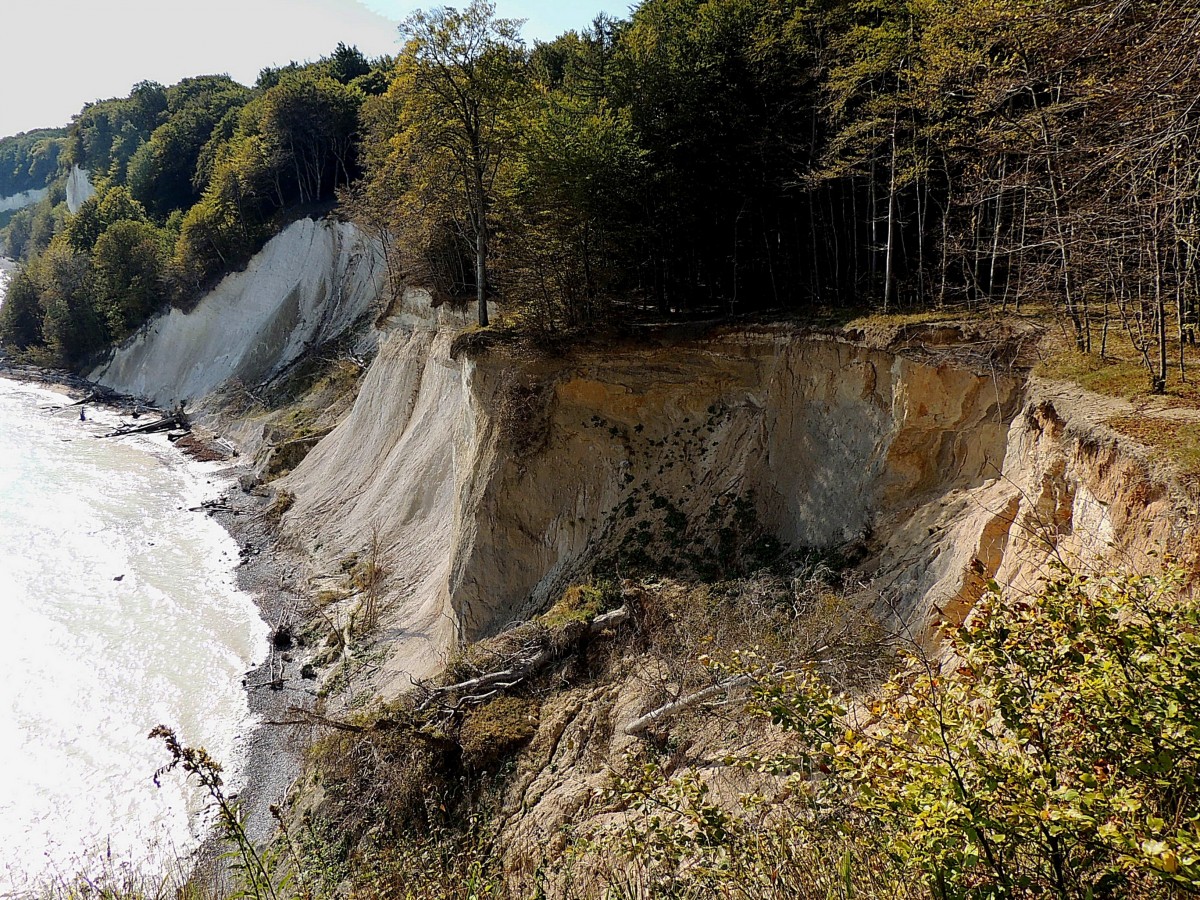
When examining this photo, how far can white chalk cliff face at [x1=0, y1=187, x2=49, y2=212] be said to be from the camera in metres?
112

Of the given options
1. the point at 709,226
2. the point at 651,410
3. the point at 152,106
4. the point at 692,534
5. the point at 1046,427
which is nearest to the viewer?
the point at 1046,427

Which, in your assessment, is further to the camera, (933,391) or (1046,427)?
(933,391)

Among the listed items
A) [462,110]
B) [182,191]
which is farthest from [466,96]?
[182,191]

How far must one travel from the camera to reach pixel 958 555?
998cm

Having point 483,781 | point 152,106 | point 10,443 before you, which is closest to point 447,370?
point 483,781

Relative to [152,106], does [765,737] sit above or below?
below

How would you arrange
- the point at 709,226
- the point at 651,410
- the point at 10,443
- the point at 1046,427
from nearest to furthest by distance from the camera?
the point at 1046,427, the point at 651,410, the point at 709,226, the point at 10,443

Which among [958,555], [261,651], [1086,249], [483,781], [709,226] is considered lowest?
[261,651]

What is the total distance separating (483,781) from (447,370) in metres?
14.5

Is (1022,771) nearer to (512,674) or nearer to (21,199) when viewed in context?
(512,674)

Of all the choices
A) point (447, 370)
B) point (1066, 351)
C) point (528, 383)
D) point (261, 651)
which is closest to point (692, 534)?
point (528, 383)

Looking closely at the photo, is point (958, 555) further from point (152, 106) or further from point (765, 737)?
point (152, 106)

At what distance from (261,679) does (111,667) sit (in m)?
4.58

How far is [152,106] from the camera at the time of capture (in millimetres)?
73938
